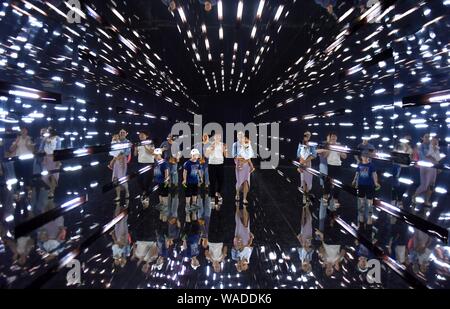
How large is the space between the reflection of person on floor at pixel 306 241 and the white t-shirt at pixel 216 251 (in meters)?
0.71

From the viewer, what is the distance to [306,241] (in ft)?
10.2

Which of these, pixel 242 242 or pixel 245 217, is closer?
pixel 242 242

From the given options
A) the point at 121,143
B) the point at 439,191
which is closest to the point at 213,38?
the point at 121,143

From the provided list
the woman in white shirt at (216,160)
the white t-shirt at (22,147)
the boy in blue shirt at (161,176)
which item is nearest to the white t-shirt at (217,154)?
the woman in white shirt at (216,160)

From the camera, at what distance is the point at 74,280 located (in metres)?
2.16

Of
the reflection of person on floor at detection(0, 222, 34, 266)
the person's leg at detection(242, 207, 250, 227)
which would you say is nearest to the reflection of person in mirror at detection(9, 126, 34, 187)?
the reflection of person on floor at detection(0, 222, 34, 266)

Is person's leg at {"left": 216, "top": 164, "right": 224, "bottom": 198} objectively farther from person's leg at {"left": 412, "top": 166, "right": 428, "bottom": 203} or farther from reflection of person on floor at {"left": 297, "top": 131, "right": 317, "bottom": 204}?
person's leg at {"left": 412, "top": 166, "right": 428, "bottom": 203}

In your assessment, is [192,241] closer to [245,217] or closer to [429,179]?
[245,217]

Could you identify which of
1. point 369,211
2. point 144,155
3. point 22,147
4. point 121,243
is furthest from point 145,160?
point 369,211

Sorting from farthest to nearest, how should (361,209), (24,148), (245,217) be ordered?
(245,217) < (361,209) < (24,148)

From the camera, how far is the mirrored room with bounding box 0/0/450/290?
Result: 2254 mm

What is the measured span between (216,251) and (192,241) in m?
0.38

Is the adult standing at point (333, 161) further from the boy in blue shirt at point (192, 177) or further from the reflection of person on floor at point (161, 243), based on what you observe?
the reflection of person on floor at point (161, 243)

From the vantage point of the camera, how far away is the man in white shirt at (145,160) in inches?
180
